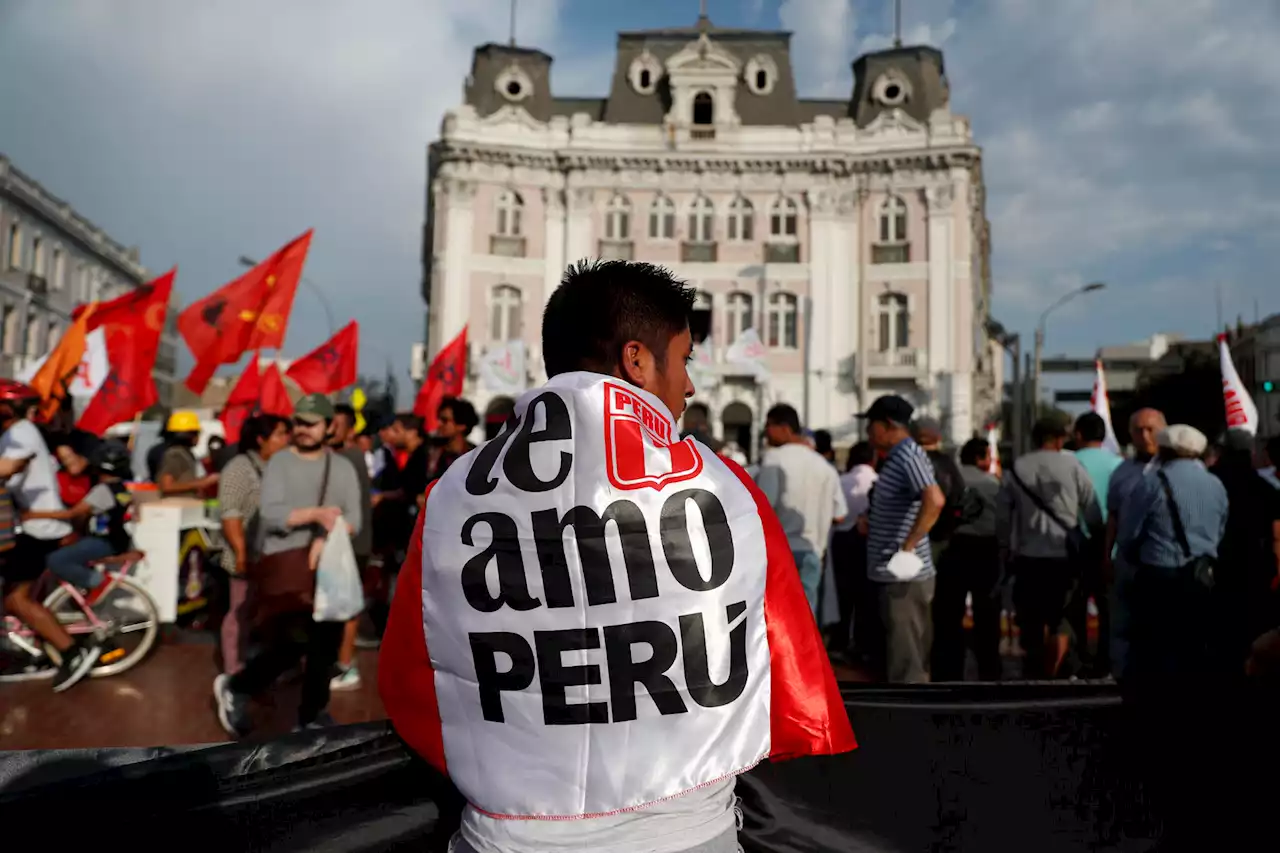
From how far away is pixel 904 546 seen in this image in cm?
523

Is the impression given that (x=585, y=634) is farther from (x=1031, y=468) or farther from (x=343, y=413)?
(x=343, y=413)

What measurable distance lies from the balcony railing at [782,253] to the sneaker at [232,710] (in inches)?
1048

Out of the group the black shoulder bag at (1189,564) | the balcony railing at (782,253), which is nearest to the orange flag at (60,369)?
the black shoulder bag at (1189,564)

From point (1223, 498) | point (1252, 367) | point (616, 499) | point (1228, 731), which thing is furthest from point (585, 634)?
point (1252, 367)

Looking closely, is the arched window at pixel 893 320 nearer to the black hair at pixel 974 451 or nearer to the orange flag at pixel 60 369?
the black hair at pixel 974 451

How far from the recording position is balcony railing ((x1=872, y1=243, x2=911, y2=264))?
1180 inches

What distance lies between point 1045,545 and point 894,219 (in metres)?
25.7

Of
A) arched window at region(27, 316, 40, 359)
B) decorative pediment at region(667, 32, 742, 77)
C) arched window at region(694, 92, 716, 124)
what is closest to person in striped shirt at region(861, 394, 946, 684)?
arched window at region(694, 92, 716, 124)

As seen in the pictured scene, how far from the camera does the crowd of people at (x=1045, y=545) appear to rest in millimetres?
5254

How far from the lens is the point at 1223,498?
5.30 m

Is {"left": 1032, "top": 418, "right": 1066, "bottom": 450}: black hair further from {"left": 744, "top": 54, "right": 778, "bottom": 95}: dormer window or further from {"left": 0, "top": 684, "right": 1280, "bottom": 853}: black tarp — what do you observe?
{"left": 744, "top": 54, "right": 778, "bottom": 95}: dormer window

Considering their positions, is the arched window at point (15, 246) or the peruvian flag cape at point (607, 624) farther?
the arched window at point (15, 246)

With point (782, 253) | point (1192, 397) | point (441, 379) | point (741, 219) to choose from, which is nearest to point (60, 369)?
point (441, 379)

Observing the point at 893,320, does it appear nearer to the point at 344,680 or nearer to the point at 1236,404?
the point at 1236,404
